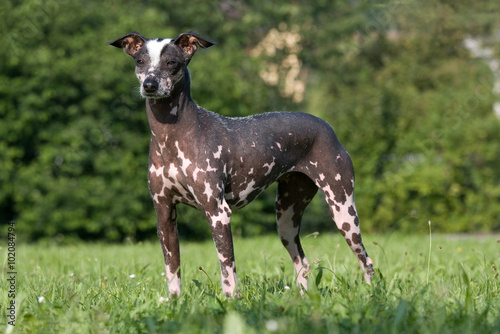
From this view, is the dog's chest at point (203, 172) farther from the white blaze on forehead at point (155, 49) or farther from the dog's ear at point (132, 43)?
the dog's ear at point (132, 43)

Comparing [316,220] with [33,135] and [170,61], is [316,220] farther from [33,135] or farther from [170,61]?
[170,61]

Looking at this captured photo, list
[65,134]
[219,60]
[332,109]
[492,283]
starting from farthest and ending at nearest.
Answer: [332,109] < [219,60] < [65,134] < [492,283]

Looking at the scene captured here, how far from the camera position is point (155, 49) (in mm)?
4285

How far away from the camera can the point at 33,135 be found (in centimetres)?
1317

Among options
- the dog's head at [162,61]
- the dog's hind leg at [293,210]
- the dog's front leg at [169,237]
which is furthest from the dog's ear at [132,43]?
the dog's hind leg at [293,210]

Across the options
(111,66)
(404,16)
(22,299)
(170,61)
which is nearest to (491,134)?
(404,16)

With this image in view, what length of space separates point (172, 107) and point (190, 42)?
0.50m

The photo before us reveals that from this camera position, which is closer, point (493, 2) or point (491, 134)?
point (491, 134)

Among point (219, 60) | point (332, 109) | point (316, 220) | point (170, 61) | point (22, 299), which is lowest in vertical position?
point (316, 220)

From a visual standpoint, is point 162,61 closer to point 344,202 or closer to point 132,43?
point 132,43

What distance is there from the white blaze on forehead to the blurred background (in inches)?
188

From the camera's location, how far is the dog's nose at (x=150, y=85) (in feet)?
13.4

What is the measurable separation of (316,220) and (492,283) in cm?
1163

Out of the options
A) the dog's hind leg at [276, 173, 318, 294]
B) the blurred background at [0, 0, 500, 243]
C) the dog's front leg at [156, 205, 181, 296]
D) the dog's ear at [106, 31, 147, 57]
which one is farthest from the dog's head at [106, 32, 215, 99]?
the blurred background at [0, 0, 500, 243]
